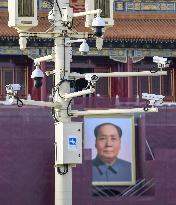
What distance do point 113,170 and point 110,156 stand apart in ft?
1.66

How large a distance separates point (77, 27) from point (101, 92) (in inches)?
129

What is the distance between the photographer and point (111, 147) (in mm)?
32938

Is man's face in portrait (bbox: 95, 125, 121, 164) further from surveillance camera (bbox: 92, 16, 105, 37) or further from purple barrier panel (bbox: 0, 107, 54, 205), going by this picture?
surveillance camera (bbox: 92, 16, 105, 37)

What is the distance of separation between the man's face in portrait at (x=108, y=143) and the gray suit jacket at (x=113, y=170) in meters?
0.20

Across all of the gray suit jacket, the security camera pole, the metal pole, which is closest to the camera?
the security camera pole

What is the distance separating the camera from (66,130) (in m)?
19.5

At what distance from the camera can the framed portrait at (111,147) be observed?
107 feet

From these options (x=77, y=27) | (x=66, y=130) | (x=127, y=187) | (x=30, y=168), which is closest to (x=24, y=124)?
(x=30, y=168)

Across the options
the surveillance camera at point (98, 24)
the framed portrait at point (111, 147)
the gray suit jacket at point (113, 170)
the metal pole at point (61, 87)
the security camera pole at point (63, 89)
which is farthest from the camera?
the framed portrait at point (111, 147)

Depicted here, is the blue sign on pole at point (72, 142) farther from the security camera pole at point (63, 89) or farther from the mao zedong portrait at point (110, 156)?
the mao zedong portrait at point (110, 156)

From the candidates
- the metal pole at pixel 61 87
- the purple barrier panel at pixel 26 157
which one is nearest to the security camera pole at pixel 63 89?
the metal pole at pixel 61 87

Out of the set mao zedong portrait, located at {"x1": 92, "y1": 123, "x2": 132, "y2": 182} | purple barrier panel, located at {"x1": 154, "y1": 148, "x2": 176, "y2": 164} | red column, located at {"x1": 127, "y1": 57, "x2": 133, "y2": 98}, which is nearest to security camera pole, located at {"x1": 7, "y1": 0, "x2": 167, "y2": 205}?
mao zedong portrait, located at {"x1": 92, "y1": 123, "x2": 132, "y2": 182}

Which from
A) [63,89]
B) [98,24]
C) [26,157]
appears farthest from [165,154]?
[98,24]

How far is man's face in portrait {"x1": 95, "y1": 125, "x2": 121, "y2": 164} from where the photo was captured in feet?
108
